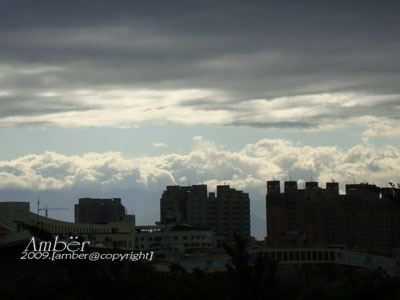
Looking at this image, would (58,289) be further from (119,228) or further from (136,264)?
(119,228)

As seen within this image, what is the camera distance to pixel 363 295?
61.2 meters

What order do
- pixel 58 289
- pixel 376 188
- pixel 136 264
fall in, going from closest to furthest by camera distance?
pixel 376 188
pixel 58 289
pixel 136 264

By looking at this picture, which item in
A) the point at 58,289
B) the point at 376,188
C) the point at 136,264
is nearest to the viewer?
the point at 376,188

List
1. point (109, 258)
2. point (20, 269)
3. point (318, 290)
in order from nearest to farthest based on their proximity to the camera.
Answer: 1. point (318, 290)
2. point (109, 258)
3. point (20, 269)

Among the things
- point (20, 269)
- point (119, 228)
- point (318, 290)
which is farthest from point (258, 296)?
point (119, 228)

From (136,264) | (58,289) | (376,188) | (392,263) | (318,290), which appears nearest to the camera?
(376,188)

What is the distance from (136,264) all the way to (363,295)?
250 feet

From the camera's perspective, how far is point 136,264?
134250 mm

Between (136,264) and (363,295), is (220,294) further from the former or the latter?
(136,264)

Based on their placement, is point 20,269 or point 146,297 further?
point 20,269

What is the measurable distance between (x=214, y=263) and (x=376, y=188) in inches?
4479

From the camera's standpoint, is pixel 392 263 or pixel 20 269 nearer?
pixel 20 269

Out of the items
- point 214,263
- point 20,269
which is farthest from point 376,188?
point 214,263

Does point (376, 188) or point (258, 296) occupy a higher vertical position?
point (376, 188)
